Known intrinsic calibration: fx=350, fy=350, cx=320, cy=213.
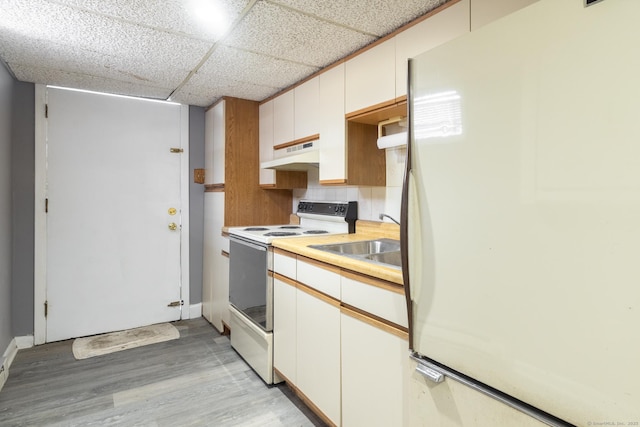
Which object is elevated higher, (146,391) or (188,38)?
(188,38)

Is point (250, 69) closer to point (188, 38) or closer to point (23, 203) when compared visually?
point (188, 38)

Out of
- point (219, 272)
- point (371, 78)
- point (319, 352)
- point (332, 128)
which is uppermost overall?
point (371, 78)

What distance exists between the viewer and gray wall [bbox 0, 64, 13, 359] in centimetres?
237

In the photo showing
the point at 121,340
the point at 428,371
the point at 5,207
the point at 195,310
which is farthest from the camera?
the point at 195,310

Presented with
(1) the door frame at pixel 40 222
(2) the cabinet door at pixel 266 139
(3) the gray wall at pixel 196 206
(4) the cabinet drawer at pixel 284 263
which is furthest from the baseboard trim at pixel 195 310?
(4) the cabinet drawer at pixel 284 263

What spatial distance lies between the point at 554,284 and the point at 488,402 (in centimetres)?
38

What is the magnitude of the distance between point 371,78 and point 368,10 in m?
0.36

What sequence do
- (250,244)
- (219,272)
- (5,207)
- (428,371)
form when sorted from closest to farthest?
(428,371) → (250,244) → (5,207) → (219,272)

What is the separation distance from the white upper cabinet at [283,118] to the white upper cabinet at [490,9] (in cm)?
154

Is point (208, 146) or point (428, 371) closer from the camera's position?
point (428, 371)

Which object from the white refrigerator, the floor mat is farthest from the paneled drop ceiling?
the floor mat

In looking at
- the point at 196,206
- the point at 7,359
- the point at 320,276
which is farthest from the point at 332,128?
the point at 7,359

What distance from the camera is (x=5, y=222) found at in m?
2.49

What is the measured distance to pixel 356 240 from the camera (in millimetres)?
2121
